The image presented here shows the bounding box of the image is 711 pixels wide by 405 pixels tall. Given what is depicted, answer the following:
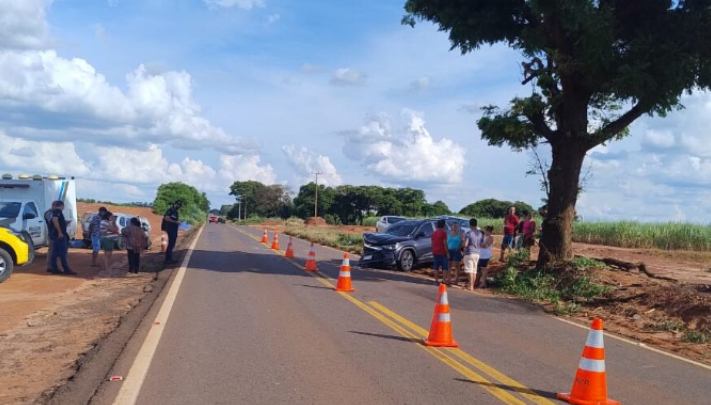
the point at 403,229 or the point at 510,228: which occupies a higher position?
the point at 510,228

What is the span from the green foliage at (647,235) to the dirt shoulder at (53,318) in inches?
1034

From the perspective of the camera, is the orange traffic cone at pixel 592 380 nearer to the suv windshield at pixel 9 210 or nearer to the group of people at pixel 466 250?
the group of people at pixel 466 250

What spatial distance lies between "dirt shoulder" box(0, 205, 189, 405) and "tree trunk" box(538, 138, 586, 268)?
9.87m

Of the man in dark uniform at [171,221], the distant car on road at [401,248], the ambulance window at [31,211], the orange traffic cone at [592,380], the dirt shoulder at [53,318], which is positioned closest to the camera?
the orange traffic cone at [592,380]

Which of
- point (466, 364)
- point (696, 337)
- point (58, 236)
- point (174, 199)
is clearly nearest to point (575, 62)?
point (696, 337)

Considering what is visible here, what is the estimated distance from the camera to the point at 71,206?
2339cm

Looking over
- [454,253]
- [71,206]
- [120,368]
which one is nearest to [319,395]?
[120,368]

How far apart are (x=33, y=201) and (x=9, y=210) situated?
3.96 feet

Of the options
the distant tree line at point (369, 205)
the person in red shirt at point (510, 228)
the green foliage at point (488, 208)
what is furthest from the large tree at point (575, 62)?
the green foliage at point (488, 208)

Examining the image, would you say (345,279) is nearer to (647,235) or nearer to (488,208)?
(647,235)

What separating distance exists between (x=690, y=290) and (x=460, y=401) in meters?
9.30

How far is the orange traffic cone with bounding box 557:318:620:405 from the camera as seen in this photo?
664 cm

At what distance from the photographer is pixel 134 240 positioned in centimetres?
1761

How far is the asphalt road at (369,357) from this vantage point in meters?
6.82
